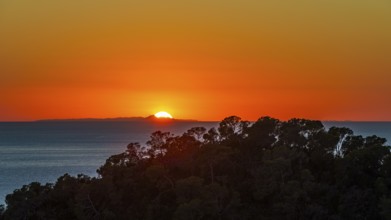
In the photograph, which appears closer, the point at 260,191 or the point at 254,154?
the point at 260,191

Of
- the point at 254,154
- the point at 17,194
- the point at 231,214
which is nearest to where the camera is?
the point at 231,214

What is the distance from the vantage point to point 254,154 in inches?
2314

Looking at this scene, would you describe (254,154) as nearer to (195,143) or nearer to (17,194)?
(195,143)

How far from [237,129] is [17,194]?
2408cm

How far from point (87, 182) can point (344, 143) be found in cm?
2615

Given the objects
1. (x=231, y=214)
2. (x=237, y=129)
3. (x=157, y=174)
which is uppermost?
(x=237, y=129)

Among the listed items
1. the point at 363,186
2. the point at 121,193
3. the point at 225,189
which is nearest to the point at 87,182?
the point at 121,193

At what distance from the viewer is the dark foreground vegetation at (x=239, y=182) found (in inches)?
1882

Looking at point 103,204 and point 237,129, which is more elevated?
point 237,129

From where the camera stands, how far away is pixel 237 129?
61.8 m

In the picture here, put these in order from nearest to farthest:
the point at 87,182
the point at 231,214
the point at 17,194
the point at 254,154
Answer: the point at 231,214, the point at 17,194, the point at 87,182, the point at 254,154

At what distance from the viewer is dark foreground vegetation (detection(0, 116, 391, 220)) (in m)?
47.8

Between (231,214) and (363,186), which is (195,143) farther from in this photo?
(363,186)

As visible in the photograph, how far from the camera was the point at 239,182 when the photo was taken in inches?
2126
